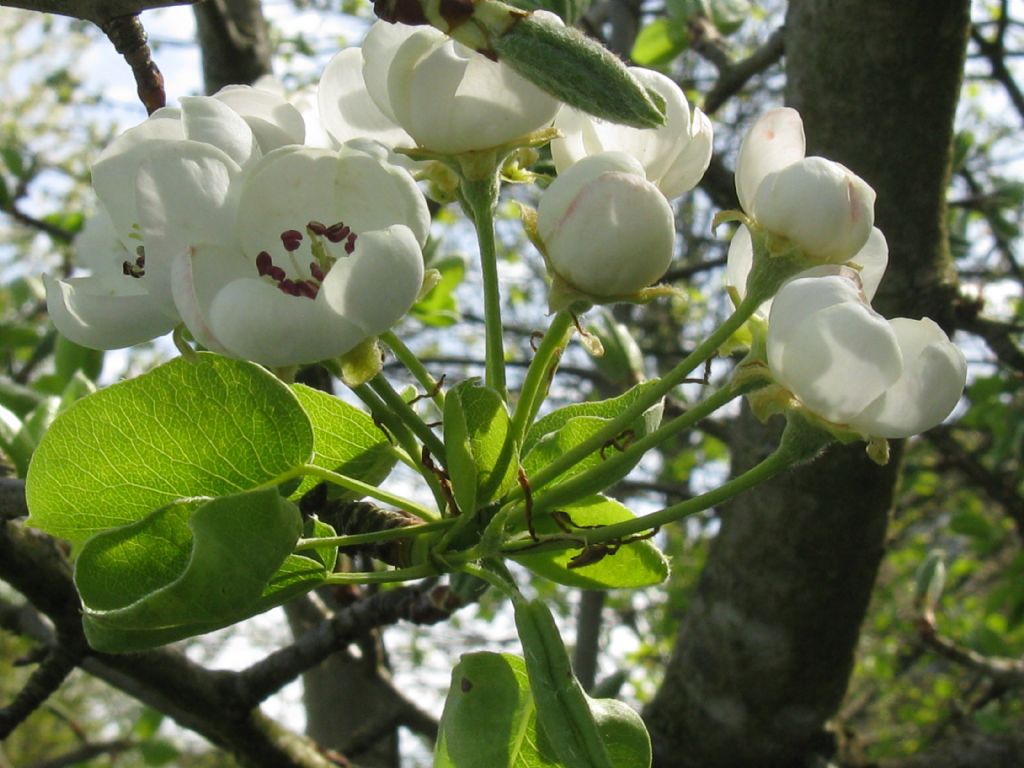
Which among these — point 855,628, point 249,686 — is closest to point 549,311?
point 249,686

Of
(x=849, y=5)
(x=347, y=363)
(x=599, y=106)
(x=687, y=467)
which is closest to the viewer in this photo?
(x=599, y=106)

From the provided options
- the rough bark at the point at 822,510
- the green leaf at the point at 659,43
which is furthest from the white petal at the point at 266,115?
the green leaf at the point at 659,43

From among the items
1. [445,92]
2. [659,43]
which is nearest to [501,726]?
[445,92]

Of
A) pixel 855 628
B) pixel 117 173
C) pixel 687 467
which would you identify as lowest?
pixel 687 467

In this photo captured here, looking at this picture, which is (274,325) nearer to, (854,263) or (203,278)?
(203,278)

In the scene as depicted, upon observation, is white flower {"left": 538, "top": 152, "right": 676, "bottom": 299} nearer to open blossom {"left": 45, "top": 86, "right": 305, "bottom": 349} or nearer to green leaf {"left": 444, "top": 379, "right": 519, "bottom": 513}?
green leaf {"left": 444, "top": 379, "right": 519, "bottom": 513}

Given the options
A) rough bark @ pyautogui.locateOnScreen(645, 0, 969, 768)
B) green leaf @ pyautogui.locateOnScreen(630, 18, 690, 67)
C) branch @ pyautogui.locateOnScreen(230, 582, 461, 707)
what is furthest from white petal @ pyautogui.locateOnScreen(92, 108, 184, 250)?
green leaf @ pyautogui.locateOnScreen(630, 18, 690, 67)

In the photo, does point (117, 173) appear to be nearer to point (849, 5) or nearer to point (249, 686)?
point (249, 686)
